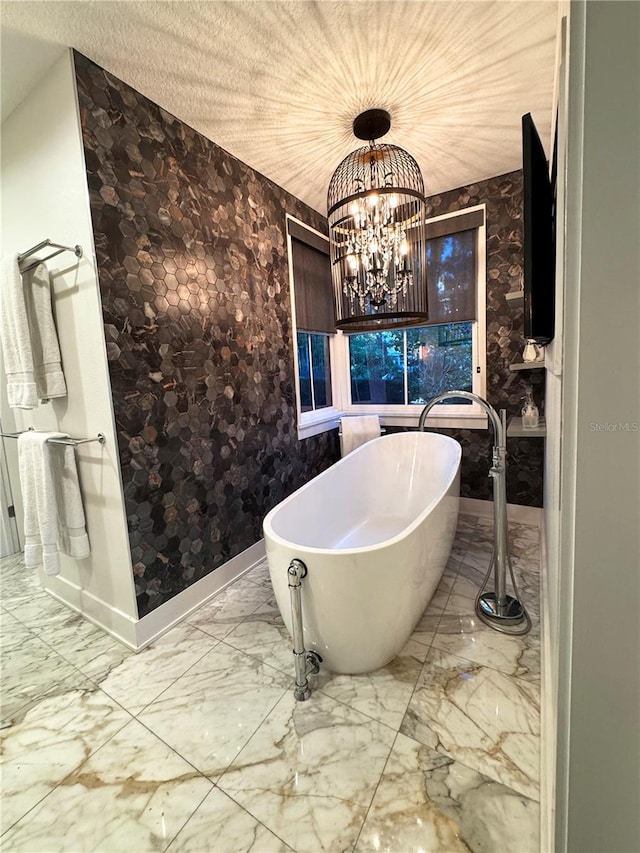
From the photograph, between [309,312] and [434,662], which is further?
[309,312]

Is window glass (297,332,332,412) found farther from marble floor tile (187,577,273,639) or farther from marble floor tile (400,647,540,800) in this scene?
marble floor tile (400,647,540,800)

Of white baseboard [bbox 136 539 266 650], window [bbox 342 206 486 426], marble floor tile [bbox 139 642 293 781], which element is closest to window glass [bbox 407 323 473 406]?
window [bbox 342 206 486 426]

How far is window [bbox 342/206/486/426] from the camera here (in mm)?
2947

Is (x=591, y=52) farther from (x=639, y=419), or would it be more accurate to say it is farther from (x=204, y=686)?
(x=204, y=686)

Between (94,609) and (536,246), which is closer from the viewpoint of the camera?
(536,246)

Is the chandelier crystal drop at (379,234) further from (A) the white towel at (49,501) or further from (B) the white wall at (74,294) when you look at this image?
(A) the white towel at (49,501)

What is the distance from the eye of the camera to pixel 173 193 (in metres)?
1.94

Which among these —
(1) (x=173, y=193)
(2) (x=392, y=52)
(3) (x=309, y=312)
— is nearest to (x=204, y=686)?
(1) (x=173, y=193)

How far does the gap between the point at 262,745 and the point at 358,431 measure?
92.2 inches

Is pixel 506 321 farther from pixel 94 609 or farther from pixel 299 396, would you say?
pixel 94 609

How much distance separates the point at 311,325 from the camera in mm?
3170

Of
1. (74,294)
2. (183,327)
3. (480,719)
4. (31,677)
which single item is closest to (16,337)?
(74,294)

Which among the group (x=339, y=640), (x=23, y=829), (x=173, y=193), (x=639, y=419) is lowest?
(x=23, y=829)

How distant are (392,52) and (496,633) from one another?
8.74 ft
